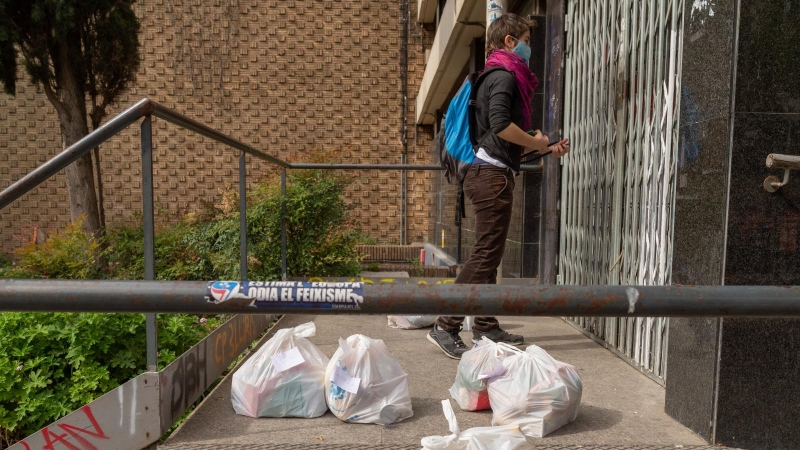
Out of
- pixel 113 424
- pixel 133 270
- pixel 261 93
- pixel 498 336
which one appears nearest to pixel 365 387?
pixel 113 424

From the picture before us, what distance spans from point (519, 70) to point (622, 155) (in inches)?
30.2

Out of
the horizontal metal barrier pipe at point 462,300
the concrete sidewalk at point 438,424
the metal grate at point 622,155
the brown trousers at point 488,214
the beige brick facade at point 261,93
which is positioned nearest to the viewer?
the horizontal metal barrier pipe at point 462,300

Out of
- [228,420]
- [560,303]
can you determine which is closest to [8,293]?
[560,303]

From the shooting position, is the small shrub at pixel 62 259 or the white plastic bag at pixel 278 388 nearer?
the white plastic bag at pixel 278 388

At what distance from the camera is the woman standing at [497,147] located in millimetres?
2898

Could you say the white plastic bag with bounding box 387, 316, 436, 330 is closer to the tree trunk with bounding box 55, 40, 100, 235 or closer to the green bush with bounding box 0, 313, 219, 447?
the green bush with bounding box 0, 313, 219, 447

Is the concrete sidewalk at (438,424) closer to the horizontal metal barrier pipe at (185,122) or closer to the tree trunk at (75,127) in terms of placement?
the horizontal metal barrier pipe at (185,122)

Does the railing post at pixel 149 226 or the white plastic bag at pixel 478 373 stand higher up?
the railing post at pixel 149 226

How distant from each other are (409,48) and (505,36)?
11.6 m

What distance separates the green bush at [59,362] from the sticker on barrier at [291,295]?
1948 mm

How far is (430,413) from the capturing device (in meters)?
2.30

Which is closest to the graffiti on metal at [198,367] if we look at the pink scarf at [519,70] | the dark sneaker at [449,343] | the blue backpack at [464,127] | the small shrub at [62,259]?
the dark sneaker at [449,343]

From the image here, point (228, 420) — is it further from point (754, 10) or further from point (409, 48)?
point (409, 48)

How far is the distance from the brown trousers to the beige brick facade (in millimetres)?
10935
